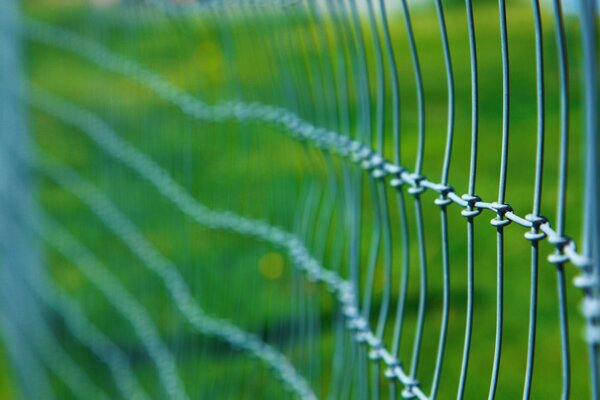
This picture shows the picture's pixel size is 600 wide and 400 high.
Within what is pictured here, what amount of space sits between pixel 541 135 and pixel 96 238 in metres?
2.45

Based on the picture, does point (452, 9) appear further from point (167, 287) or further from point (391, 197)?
point (167, 287)

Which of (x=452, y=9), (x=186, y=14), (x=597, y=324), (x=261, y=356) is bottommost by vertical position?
(x=261, y=356)

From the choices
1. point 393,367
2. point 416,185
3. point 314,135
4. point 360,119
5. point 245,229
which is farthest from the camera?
point 245,229

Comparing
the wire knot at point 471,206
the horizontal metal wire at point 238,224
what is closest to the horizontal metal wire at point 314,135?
the wire knot at point 471,206

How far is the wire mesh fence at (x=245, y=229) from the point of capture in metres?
1.65

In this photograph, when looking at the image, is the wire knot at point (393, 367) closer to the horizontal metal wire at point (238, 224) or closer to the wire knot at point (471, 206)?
the horizontal metal wire at point (238, 224)

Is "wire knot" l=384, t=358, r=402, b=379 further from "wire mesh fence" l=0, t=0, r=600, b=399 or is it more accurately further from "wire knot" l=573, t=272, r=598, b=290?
"wire knot" l=573, t=272, r=598, b=290

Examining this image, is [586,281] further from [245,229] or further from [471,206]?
[245,229]

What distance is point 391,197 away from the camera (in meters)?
3.57

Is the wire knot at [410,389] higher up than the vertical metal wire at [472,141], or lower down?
lower down

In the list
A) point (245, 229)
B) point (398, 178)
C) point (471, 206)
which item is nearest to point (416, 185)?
point (398, 178)

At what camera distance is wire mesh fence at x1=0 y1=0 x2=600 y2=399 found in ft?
5.42

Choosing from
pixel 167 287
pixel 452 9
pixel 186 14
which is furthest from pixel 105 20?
pixel 452 9

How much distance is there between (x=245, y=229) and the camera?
6.47 ft
